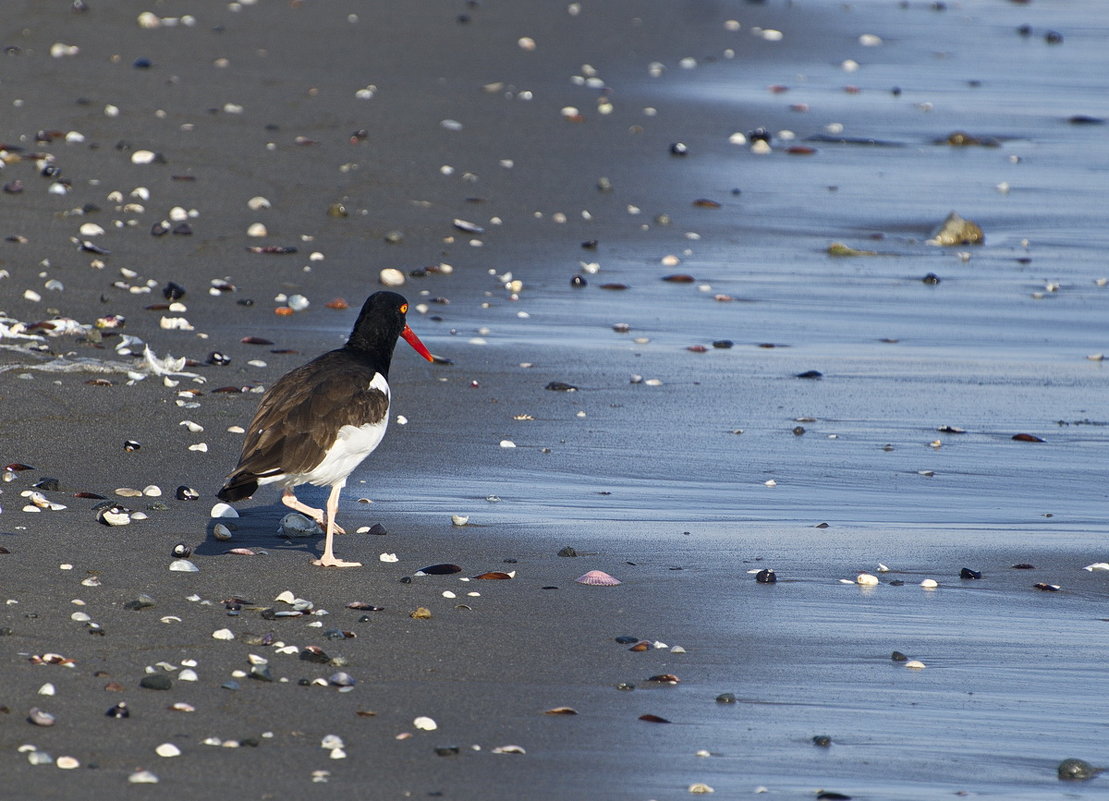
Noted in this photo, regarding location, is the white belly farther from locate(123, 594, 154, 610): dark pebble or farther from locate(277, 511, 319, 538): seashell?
locate(123, 594, 154, 610): dark pebble

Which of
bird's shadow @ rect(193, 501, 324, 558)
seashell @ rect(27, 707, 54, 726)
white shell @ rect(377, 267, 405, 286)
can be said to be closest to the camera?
seashell @ rect(27, 707, 54, 726)

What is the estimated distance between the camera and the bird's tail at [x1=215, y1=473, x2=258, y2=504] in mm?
5457

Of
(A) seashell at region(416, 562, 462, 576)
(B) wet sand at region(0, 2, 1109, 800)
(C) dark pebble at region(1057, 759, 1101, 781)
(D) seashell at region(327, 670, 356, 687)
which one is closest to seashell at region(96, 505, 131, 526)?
(B) wet sand at region(0, 2, 1109, 800)

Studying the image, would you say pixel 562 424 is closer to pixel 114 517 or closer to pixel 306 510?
pixel 306 510

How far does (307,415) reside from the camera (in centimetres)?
581

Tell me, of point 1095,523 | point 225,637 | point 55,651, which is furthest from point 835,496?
point 55,651

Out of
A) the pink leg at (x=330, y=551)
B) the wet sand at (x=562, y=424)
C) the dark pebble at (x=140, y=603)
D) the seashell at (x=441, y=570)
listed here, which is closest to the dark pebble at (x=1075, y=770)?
the wet sand at (x=562, y=424)

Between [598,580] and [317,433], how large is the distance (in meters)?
1.19

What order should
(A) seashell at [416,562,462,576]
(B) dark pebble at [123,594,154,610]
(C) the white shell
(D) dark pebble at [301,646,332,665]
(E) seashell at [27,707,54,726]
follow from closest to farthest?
1. (E) seashell at [27,707,54,726]
2. (D) dark pebble at [301,646,332,665]
3. (B) dark pebble at [123,594,154,610]
4. (A) seashell at [416,562,462,576]
5. (C) the white shell

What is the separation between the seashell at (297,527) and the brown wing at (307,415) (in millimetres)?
497

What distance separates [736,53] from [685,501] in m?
12.0

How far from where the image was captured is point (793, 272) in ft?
34.0

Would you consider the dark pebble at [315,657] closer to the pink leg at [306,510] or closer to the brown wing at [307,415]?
the brown wing at [307,415]

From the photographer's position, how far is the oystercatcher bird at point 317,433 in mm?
5609
